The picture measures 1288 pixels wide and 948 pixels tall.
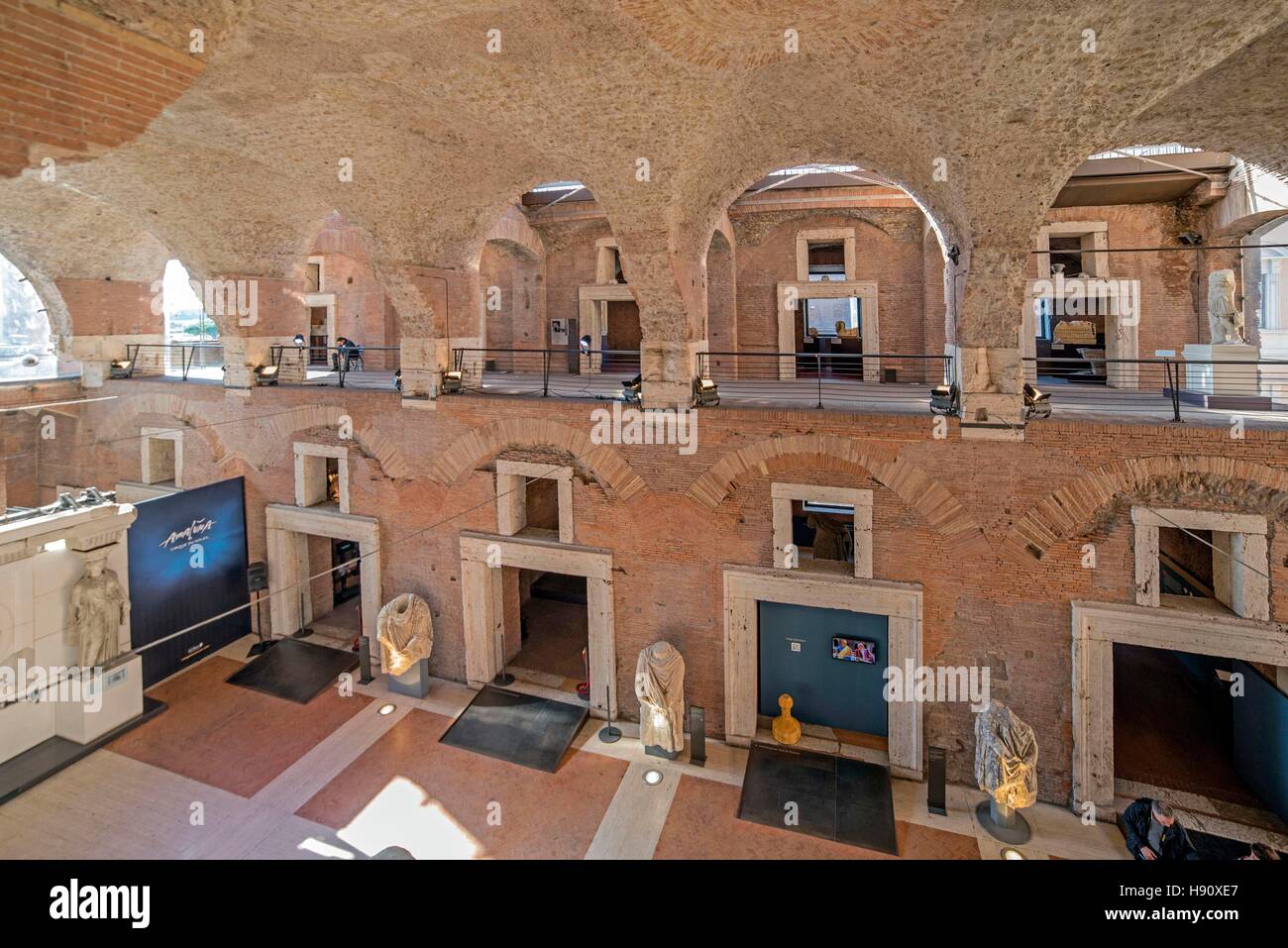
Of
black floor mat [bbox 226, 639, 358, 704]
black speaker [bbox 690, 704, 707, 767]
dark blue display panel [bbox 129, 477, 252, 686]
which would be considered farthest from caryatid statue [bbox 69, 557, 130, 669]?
black speaker [bbox 690, 704, 707, 767]

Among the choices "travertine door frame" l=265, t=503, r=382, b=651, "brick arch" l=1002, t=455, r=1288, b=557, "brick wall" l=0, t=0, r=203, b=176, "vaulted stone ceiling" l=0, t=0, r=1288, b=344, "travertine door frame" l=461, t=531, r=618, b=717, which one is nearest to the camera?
"brick wall" l=0, t=0, r=203, b=176

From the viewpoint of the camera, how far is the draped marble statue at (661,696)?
880cm

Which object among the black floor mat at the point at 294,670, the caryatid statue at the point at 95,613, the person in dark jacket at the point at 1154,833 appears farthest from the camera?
the black floor mat at the point at 294,670

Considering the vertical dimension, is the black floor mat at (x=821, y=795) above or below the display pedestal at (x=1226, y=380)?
below

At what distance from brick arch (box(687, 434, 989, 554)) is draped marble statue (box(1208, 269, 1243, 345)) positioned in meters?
4.91

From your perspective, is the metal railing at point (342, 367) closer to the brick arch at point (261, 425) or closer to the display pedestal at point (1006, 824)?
the brick arch at point (261, 425)

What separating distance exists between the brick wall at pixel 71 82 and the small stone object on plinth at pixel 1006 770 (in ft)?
32.4

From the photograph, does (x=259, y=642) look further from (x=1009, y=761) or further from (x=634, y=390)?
(x=1009, y=761)

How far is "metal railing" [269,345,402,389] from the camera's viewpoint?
12492 mm

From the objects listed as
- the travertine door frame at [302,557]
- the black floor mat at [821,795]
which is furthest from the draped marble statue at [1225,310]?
the travertine door frame at [302,557]

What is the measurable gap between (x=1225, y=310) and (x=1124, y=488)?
395cm

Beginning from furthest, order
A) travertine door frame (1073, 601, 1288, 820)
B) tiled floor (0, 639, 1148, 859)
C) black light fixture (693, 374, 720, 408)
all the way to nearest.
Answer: black light fixture (693, 374, 720, 408)
tiled floor (0, 639, 1148, 859)
travertine door frame (1073, 601, 1288, 820)

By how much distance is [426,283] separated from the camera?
10.7 m

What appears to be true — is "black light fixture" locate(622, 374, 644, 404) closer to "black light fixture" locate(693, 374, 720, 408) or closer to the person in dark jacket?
"black light fixture" locate(693, 374, 720, 408)
